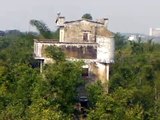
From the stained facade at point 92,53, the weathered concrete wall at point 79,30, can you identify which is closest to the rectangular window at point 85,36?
the weathered concrete wall at point 79,30

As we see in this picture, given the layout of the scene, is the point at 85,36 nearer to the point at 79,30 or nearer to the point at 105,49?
the point at 79,30

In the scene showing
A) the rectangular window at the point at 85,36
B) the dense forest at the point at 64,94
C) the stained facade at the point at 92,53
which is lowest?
the dense forest at the point at 64,94

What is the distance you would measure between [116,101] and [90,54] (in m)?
5.71

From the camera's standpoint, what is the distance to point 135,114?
23.4 meters

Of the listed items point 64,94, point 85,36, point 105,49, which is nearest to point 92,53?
point 105,49

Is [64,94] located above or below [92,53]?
below

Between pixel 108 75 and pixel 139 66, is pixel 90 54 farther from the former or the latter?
pixel 139 66

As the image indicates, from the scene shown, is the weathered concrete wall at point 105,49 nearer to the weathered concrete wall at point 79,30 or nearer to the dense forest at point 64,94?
the dense forest at point 64,94

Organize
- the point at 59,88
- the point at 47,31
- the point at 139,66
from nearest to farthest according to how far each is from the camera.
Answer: the point at 59,88 → the point at 139,66 → the point at 47,31

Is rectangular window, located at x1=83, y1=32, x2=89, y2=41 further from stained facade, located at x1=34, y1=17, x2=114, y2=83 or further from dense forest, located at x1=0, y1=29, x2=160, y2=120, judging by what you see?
dense forest, located at x1=0, y1=29, x2=160, y2=120

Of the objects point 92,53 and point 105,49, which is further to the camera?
point 92,53

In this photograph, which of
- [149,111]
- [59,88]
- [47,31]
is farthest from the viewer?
[47,31]

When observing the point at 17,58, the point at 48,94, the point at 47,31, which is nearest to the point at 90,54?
the point at 48,94

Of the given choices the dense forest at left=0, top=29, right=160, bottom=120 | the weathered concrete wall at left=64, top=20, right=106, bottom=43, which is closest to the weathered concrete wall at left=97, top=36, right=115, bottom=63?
the dense forest at left=0, top=29, right=160, bottom=120
